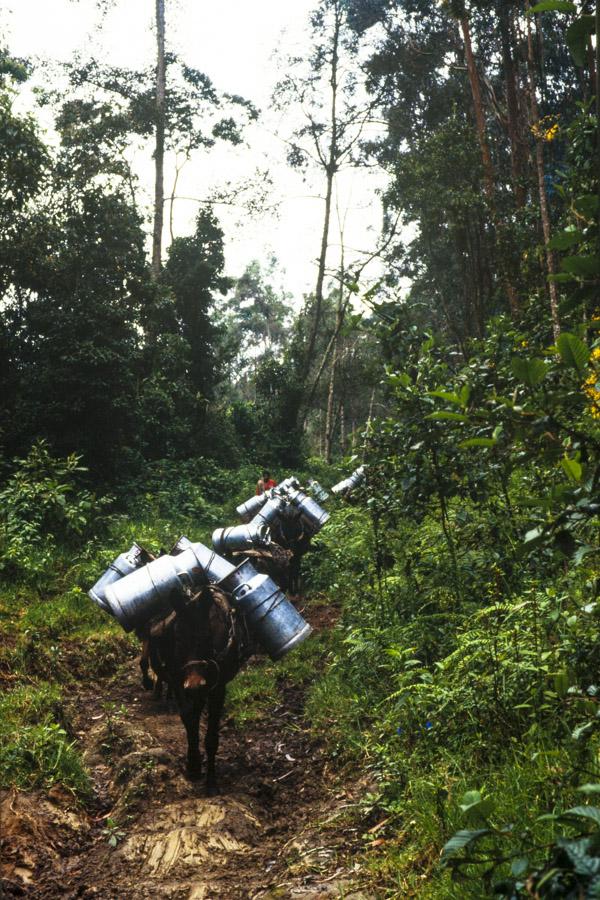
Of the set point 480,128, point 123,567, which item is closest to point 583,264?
point 123,567

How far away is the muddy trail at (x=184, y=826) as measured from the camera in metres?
3.83

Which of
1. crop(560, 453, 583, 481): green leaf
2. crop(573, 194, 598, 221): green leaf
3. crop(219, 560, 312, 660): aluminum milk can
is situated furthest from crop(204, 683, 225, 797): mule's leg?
crop(573, 194, 598, 221): green leaf

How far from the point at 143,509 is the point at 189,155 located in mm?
15360

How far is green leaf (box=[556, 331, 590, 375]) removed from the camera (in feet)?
5.38

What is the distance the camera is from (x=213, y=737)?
5293 millimetres

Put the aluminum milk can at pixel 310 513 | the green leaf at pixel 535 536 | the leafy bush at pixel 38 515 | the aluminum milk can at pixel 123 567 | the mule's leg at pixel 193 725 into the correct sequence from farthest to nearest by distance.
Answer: the aluminum milk can at pixel 310 513
the leafy bush at pixel 38 515
the aluminum milk can at pixel 123 567
the mule's leg at pixel 193 725
the green leaf at pixel 535 536

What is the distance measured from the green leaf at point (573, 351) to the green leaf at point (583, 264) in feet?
0.51

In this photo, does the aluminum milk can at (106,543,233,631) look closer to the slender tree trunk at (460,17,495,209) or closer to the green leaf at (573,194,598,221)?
the green leaf at (573,194,598,221)

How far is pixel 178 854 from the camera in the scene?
4203mm

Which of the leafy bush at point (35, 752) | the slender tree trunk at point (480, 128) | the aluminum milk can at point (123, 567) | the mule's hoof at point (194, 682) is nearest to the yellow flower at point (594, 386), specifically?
the mule's hoof at point (194, 682)

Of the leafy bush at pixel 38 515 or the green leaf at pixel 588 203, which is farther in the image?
the leafy bush at pixel 38 515

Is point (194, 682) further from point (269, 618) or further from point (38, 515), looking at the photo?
point (38, 515)

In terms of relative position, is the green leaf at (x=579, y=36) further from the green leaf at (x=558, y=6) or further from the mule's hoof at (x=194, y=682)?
the mule's hoof at (x=194, y=682)

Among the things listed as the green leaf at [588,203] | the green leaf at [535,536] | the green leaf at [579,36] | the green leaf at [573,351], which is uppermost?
the green leaf at [579,36]
